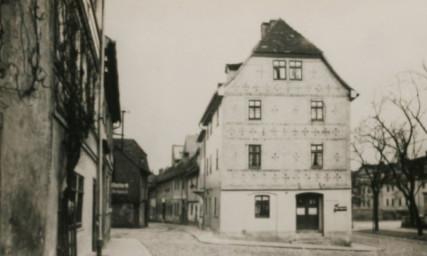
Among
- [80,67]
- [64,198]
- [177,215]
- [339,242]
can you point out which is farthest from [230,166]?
[177,215]

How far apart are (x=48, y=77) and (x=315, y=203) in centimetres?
2569

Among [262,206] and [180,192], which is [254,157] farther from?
[180,192]

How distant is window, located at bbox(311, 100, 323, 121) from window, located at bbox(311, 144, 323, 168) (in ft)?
5.20

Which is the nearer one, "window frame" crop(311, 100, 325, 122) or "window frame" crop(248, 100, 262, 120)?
"window frame" crop(248, 100, 262, 120)

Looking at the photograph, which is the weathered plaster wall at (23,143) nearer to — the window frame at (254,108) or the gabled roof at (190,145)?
the window frame at (254,108)

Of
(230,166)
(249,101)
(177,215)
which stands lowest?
(177,215)

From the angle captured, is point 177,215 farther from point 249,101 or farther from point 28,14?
point 28,14

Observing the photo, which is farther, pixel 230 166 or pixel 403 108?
pixel 403 108

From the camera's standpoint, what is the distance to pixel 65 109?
988 cm

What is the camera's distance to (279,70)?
3169cm

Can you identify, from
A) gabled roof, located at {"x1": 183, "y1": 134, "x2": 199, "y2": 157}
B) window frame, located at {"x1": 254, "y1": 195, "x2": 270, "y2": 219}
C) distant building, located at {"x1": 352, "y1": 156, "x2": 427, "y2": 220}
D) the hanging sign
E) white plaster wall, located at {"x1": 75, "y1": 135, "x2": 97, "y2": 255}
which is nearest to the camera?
white plaster wall, located at {"x1": 75, "y1": 135, "x2": 97, "y2": 255}

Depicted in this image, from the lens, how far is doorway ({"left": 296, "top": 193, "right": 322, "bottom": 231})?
31484 millimetres

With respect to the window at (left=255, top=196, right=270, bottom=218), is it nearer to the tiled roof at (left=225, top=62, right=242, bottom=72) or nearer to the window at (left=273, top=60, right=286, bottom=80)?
the window at (left=273, top=60, right=286, bottom=80)

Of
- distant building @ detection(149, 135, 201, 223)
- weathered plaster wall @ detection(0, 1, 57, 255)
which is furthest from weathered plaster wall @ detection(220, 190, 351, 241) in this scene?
weathered plaster wall @ detection(0, 1, 57, 255)
